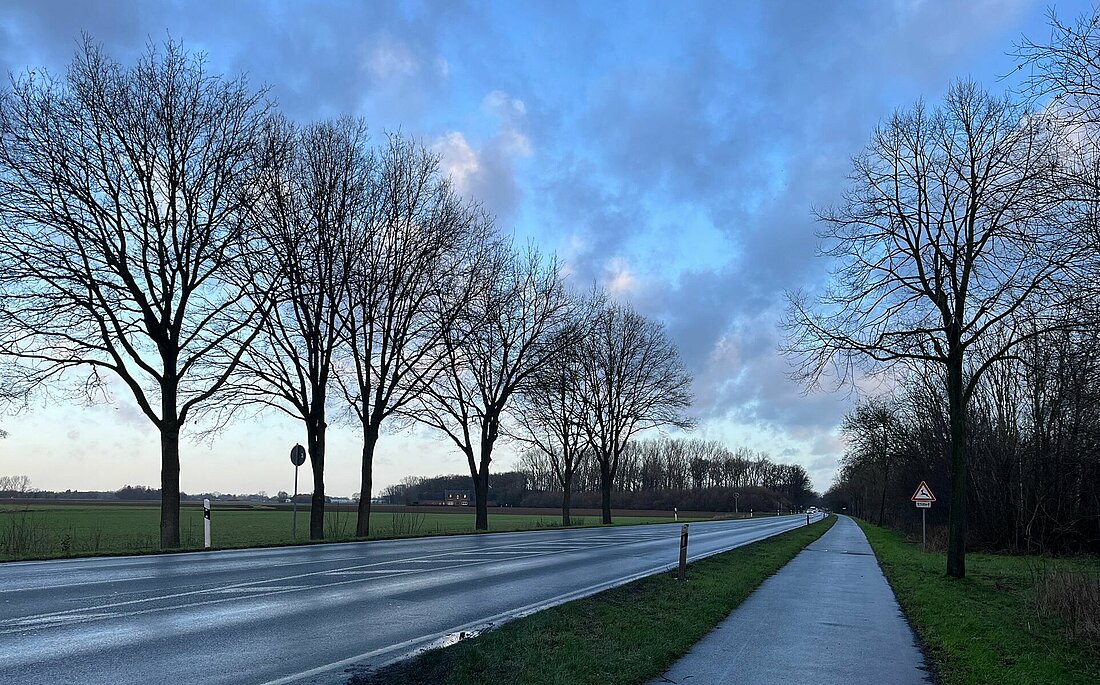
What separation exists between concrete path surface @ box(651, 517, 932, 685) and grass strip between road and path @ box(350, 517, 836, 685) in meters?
0.28

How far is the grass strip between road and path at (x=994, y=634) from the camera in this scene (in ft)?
26.0

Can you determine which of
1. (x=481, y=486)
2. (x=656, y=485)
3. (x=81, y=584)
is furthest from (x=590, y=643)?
(x=656, y=485)

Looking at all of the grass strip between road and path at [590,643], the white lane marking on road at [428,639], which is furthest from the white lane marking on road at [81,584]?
the grass strip between road and path at [590,643]

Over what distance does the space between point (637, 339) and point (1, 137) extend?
3750cm

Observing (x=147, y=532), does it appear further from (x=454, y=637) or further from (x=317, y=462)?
(x=454, y=637)

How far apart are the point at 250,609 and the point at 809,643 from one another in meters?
6.54

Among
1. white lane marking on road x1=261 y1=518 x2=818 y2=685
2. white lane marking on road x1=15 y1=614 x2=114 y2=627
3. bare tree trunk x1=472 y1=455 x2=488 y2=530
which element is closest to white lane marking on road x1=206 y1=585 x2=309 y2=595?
white lane marking on road x1=15 y1=614 x2=114 y2=627

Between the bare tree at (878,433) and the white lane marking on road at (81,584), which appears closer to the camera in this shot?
the white lane marking on road at (81,584)

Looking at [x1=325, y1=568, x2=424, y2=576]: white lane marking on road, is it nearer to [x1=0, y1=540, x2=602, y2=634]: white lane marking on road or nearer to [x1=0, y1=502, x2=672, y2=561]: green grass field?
[x1=0, y1=540, x2=602, y2=634]: white lane marking on road

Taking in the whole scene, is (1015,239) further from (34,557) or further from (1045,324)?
(34,557)

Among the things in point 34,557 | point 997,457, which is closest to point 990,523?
point 997,457

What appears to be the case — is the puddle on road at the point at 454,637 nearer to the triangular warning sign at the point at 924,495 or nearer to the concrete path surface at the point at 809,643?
the concrete path surface at the point at 809,643

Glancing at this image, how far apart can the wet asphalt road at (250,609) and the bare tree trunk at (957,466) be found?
7.29 m

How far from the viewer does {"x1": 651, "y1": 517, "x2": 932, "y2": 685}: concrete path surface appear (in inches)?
297
